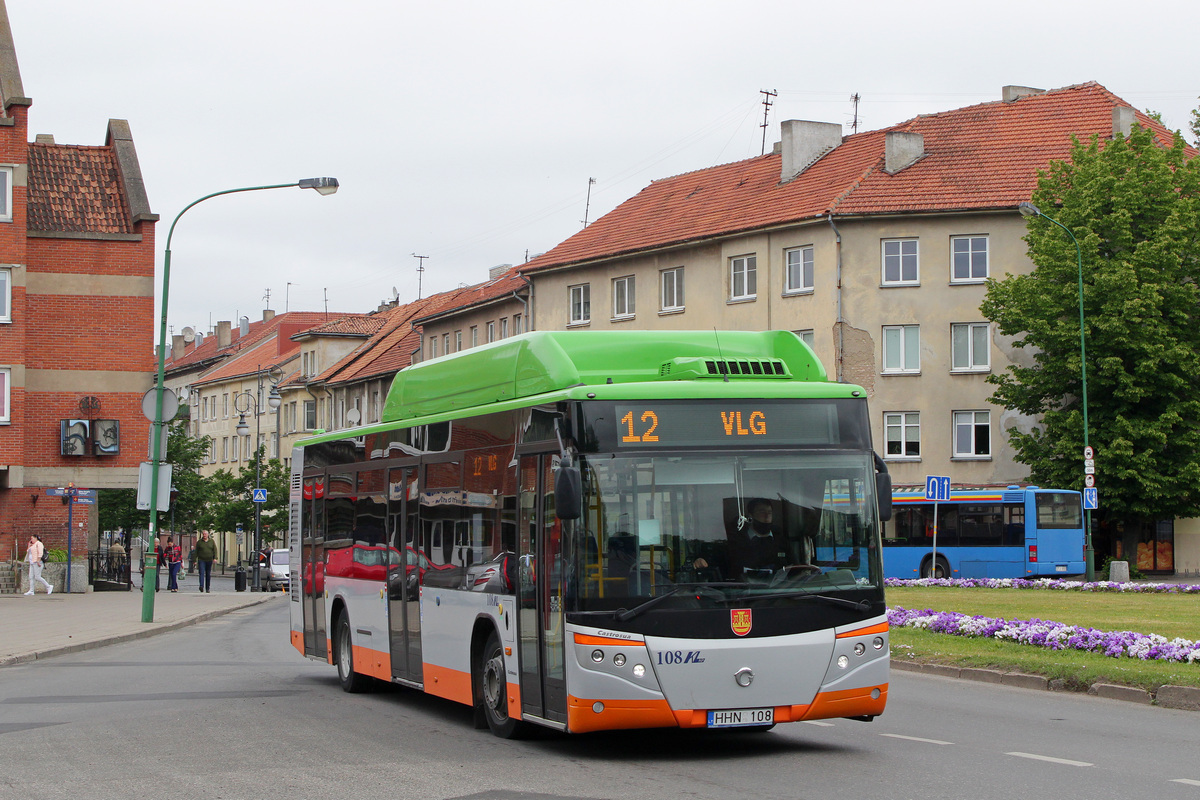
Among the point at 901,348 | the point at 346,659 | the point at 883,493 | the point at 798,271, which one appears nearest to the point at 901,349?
the point at 901,348

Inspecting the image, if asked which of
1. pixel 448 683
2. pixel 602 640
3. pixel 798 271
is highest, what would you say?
pixel 798 271

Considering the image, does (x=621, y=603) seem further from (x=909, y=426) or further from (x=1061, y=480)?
(x=909, y=426)

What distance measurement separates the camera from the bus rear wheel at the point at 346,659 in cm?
1557

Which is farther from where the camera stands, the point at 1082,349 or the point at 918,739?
the point at 1082,349

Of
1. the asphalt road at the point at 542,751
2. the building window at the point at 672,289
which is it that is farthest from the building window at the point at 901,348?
the asphalt road at the point at 542,751

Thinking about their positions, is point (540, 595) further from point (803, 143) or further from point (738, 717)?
point (803, 143)

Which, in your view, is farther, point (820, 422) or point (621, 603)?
point (820, 422)

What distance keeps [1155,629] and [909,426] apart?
3012 cm

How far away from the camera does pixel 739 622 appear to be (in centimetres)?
1006

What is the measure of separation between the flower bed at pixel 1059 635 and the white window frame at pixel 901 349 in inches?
1118

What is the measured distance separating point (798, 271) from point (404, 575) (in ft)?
132

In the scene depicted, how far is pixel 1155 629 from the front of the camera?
68.4 feet

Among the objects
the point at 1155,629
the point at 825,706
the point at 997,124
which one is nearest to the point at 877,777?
the point at 825,706

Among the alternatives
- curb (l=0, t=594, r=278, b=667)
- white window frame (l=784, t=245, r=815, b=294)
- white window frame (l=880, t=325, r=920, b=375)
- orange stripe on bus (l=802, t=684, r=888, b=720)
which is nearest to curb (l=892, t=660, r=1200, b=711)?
orange stripe on bus (l=802, t=684, r=888, b=720)
